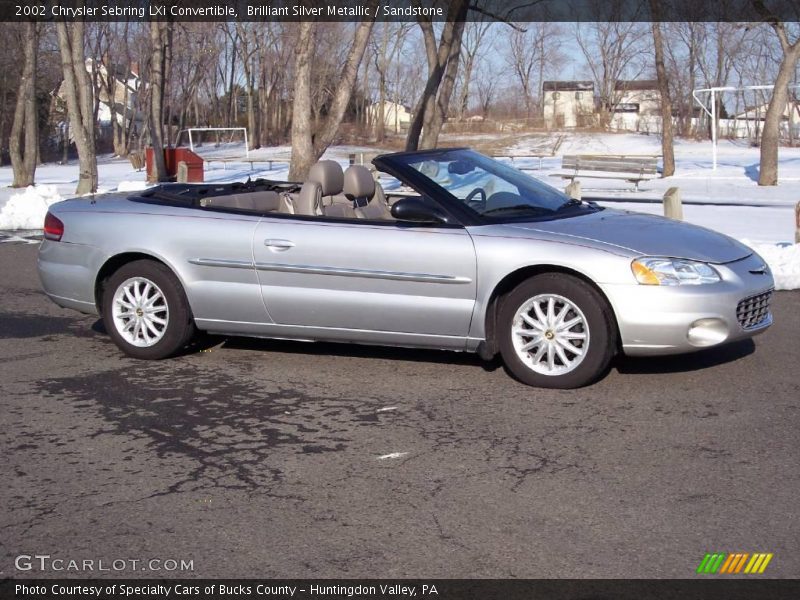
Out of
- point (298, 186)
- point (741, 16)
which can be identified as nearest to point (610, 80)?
point (741, 16)

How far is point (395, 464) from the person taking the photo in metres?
5.04

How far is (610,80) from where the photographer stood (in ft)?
256

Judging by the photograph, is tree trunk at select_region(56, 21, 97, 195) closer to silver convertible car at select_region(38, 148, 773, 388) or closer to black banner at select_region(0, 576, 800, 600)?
silver convertible car at select_region(38, 148, 773, 388)

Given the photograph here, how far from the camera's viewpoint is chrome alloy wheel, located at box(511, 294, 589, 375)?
20.8ft

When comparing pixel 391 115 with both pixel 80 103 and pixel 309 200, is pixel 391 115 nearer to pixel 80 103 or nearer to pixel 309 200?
pixel 80 103

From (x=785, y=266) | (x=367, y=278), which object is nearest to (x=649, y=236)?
(x=367, y=278)

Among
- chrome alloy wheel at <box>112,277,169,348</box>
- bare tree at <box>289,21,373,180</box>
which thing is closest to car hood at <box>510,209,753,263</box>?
chrome alloy wheel at <box>112,277,169,348</box>

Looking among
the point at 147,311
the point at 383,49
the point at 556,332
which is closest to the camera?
the point at 556,332

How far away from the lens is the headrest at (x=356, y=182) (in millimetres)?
7535

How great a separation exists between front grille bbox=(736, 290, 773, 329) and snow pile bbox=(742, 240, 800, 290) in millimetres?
3727

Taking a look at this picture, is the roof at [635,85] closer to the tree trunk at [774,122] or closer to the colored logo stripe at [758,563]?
the tree trunk at [774,122]

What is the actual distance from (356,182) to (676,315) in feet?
8.36

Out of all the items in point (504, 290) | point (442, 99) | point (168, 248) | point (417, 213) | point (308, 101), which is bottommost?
point (504, 290)

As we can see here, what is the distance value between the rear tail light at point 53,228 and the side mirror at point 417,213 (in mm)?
2627
